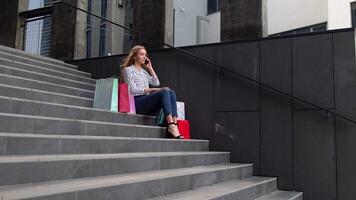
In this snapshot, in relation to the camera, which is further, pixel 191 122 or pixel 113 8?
pixel 113 8

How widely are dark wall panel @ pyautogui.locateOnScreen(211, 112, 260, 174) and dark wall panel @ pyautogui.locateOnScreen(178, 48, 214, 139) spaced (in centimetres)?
19

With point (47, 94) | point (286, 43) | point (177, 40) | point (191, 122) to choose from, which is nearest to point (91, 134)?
point (47, 94)

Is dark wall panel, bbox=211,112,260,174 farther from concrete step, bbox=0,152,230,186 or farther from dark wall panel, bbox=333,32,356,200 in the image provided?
concrete step, bbox=0,152,230,186

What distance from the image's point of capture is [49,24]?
41.9 ft

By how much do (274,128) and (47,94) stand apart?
3.43 metres

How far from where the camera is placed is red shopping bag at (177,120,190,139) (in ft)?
23.5

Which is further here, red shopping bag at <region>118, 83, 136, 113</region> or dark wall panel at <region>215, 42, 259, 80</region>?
dark wall panel at <region>215, 42, 259, 80</region>

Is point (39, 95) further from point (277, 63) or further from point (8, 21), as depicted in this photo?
point (8, 21)

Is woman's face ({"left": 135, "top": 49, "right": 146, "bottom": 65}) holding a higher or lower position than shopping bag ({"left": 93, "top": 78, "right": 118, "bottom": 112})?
higher

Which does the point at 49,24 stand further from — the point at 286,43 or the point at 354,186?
the point at 354,186

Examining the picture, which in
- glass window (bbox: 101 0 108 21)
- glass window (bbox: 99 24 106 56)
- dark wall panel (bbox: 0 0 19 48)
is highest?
glass window (bbox: 101 0 108 21)

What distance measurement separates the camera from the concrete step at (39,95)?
542 centimetres

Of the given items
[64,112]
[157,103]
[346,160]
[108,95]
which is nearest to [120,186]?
[64,112]

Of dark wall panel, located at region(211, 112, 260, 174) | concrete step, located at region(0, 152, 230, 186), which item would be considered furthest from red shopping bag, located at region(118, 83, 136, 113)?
dark wall panel, located at region(211, 112, 260, 174)
